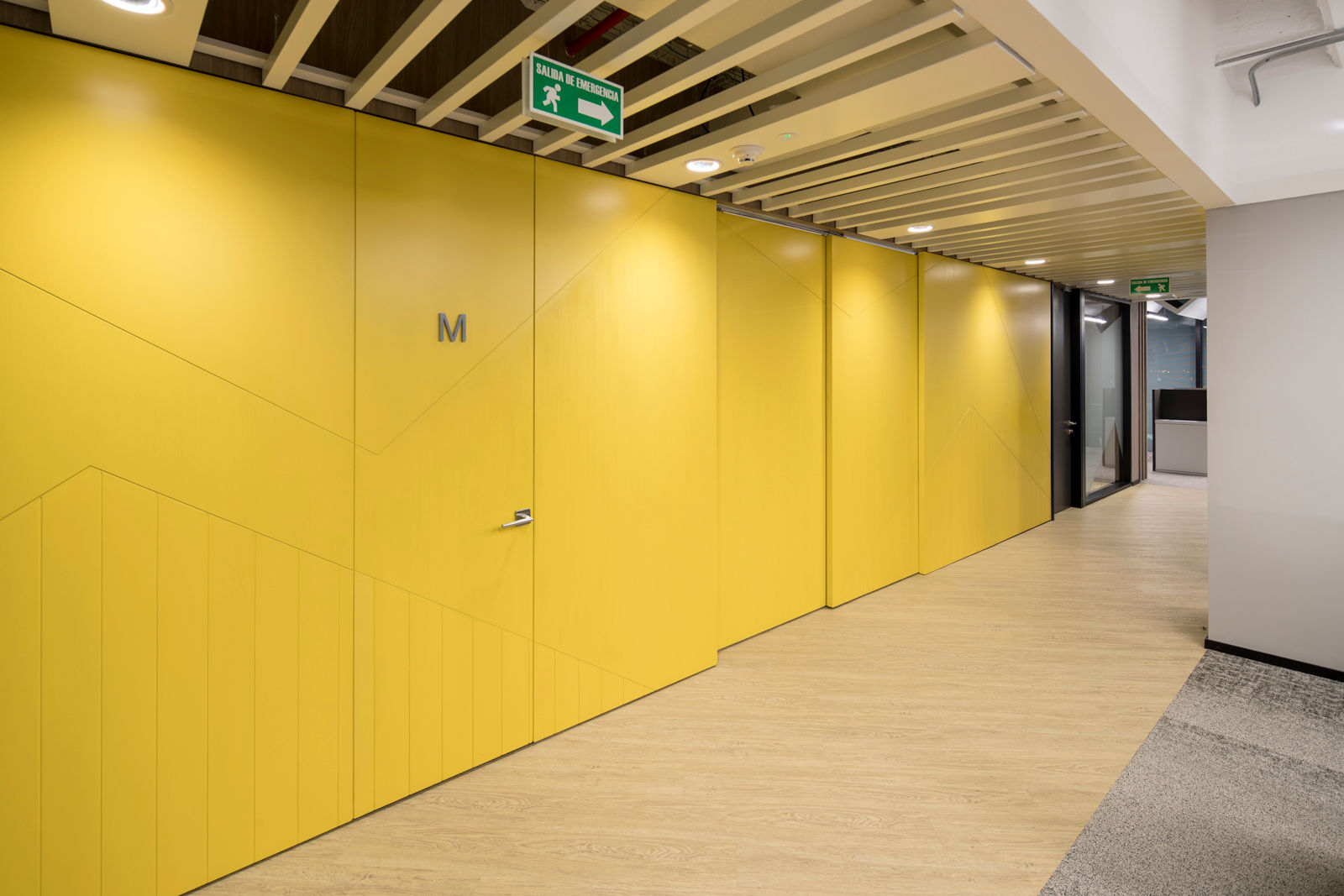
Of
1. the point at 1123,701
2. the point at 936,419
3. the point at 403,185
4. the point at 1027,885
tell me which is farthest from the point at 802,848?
the point at 936,419

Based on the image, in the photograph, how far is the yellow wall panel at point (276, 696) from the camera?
8.05 ft

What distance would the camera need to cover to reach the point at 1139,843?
2564 millimetres

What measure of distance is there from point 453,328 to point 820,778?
2544 mm

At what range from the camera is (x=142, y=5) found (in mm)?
1867

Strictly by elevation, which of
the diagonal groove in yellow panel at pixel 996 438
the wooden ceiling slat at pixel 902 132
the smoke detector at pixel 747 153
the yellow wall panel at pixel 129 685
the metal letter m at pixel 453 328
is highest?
the wooden ceiling slat at pixel 902 132

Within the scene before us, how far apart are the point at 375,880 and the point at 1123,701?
12.4ft

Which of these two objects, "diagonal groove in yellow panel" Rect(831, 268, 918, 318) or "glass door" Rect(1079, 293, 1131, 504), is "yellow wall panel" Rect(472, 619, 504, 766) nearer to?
"diagonal groove in yellow panel" Rect(831, 268, 918, 318)

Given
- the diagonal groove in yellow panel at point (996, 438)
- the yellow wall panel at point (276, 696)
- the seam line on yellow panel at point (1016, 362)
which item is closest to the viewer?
the yellow wall panel at point (276, 696)

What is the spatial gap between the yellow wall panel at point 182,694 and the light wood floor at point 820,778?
0.17m

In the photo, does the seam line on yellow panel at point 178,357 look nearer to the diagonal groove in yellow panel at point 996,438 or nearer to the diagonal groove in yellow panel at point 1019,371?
the diagonal groove in yellow panel at point 996,438

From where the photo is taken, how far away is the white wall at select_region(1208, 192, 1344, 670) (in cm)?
399

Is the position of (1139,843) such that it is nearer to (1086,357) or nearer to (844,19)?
(844,19)

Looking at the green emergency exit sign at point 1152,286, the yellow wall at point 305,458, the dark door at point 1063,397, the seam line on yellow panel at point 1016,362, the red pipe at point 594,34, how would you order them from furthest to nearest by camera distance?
the dark door at point 1063,397 < the green emergency exit sign at point 1152,286 < the seam line on yellow panel at point 1016,362 < the red pipe at point 594,34 < the yellow wall at point 305,458

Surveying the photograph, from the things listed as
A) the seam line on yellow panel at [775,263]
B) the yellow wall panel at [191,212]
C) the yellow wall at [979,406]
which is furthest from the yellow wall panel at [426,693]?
the yellow wall at [979,406]
